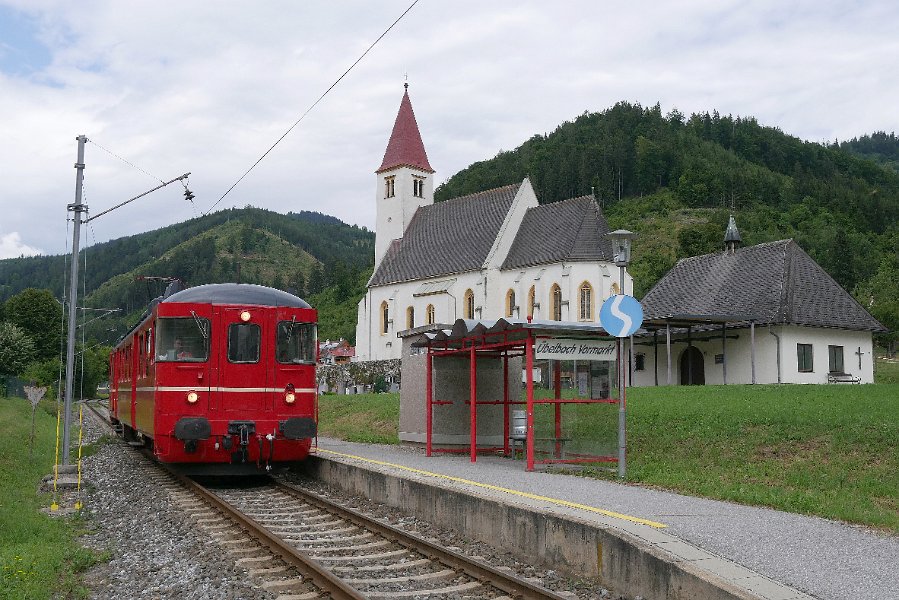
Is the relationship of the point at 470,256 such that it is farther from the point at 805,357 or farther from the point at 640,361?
the point at 805,357

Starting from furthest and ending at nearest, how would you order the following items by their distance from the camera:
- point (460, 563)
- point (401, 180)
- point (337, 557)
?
point (401, 180)
point (337, 557)
point (460, 563)

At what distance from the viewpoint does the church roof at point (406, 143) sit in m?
72.9

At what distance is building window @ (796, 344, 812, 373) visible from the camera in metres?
38.4

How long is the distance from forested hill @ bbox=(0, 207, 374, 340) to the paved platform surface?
10734 centimetres

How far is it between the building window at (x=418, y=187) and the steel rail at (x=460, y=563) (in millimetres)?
61754

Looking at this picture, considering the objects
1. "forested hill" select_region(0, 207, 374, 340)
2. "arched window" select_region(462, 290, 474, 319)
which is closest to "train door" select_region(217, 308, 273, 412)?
"arched window" select_region(462, 290, 474, 319)

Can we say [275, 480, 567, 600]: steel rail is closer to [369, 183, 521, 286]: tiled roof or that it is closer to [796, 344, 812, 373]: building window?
[796, 344, 812, 373]: building window

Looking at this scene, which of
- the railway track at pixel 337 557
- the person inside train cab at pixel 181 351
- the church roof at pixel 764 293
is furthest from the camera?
the church roof at pixel 764 293

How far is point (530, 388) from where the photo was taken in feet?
48.7

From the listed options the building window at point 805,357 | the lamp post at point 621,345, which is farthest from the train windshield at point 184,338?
the building window at point 805,357

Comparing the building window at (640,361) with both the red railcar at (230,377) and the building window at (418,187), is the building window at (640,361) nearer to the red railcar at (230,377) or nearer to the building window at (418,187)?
the red railcar at (230,377)

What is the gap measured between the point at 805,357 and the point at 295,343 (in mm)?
29198

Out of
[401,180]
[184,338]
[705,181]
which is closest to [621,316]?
[184,338]

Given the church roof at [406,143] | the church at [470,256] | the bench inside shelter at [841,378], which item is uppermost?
the church roof at [406,143]
